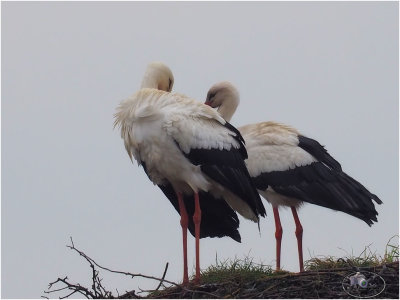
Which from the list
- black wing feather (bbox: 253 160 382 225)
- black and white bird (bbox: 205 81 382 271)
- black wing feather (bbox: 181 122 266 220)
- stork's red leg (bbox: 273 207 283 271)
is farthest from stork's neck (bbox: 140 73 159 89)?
stork's red leg (bbox: 273 207 283 271)

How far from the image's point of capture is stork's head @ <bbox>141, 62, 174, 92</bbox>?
1147 centimetres

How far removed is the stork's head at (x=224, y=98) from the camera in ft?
42.1

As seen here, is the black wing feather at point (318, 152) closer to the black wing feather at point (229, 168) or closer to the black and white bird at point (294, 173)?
the black and white bird at point (294, 173)

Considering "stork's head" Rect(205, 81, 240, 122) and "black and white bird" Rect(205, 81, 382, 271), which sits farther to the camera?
"stork's head" Rect(205, 81, 240, 122)

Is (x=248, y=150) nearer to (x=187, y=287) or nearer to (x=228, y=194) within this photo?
(x=228, y=194)

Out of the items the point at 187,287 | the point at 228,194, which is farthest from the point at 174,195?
the point at 187,287

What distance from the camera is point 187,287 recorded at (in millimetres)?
10367

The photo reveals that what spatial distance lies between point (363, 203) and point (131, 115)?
241 centimetres

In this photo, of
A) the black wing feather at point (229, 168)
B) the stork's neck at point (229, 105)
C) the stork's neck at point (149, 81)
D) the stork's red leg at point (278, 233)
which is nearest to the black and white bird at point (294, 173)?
the stork's red leg at point (278, 233)

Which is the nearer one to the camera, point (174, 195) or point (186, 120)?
point (186, 120)

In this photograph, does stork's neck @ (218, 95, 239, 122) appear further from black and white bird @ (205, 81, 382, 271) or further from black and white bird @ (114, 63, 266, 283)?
black and white bird @ (114, 63, 266, 283)

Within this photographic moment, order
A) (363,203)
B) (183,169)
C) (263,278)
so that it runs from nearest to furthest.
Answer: (263,278) < (183,169) < (363,203)

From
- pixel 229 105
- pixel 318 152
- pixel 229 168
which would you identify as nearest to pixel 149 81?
pixel 229 168

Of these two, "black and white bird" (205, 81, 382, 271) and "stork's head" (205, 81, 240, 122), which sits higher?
"stork's head" (205, 81, 240, 122)
